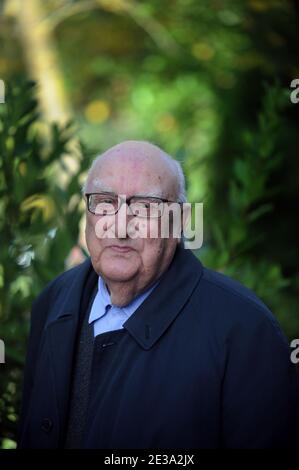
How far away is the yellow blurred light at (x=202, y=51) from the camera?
→ 846 cm

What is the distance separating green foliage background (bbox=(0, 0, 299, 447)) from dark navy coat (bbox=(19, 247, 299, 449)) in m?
0.78

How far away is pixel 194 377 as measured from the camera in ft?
5.83

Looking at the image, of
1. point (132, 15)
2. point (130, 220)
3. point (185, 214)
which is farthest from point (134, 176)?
point (132, 15)

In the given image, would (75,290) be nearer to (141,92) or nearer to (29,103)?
(29,103)

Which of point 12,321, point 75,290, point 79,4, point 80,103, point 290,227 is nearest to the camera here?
point 75,290

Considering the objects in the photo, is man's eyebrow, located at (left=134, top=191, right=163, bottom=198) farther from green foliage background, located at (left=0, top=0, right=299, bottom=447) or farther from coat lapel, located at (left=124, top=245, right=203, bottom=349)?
green foliage background, located at (left=0, top=0, right=299, bottom=447)

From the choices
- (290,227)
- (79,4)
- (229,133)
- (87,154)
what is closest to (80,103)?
(79,4)

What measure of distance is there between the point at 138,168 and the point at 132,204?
0.11 meters

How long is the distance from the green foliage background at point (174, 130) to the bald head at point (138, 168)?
47cm

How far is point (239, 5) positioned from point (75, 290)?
5472mm

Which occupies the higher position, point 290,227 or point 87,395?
point 290,227

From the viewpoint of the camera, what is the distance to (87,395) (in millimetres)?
1995

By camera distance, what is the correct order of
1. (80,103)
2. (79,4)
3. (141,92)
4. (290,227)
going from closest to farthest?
(290,227), (79,4), (141,92), (80,103)

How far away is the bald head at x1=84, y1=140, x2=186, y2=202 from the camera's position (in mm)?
1892
